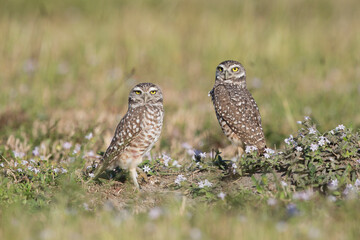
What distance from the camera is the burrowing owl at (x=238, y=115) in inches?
240

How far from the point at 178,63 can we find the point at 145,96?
5.84 metres

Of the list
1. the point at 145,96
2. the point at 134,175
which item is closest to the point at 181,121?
the point at 145,96

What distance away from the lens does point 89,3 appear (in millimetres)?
Answer: 15422

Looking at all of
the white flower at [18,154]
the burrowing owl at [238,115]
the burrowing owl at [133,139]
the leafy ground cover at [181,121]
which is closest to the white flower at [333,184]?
the leafy ground cover at [181,121]

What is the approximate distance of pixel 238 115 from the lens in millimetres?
6195

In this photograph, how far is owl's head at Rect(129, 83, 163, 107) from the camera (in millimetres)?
5980

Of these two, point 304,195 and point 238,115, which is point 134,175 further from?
point 304,195

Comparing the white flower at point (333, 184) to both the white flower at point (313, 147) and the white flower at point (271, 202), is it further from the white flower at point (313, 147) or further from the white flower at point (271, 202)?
the white flower at point (271, 202)

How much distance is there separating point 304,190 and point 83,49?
26.1ft

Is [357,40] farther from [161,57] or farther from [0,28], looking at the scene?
[0,28]

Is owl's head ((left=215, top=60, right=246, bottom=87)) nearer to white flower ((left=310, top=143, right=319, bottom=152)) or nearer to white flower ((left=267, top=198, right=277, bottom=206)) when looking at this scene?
white flower ((left=310, top=143, right=319, bottom=152))

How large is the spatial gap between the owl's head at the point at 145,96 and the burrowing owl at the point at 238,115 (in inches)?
30.4

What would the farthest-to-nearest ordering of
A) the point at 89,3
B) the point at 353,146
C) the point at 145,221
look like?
1. the point at 89,3
2. the point at 353,146
3. the point at 145,221

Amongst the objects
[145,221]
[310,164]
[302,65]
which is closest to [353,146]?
[310,164]
